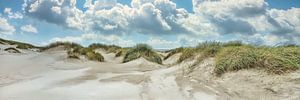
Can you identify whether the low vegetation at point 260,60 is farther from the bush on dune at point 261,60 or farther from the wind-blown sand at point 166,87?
the wind-blown sand at point 166,87

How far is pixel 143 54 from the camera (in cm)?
1608

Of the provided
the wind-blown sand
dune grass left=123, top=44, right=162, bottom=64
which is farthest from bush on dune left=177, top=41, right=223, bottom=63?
dune grass left=123, top=44, right=162, bottom=64

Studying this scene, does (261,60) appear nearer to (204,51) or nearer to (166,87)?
(166,87)

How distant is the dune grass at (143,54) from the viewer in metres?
15.8

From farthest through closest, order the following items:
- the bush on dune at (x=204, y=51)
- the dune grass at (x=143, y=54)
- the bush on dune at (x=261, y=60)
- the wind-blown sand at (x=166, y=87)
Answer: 1. the dune grass at (x=143, y=54)
2. the bush on dune at (x=204, y=51)
3. the bush on dune at (x=261, y=60)
4. the wind-blown sand at (x=166, y=87)

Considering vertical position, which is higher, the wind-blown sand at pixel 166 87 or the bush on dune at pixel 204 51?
the bush on dune at pixel 204 51

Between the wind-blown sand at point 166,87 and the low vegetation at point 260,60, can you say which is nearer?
the wind-blown sand at point 166,87

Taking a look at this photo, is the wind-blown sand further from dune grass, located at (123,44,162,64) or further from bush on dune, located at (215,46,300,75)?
dune grass, located at (123,44,162,64)

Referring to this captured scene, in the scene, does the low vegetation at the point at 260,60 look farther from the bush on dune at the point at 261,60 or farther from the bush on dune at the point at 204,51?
the bush on dune at the point at 204,51

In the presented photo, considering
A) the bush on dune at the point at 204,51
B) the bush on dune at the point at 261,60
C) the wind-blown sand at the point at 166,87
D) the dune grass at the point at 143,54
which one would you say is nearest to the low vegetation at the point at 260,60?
the bush on dune at the point at 261,60

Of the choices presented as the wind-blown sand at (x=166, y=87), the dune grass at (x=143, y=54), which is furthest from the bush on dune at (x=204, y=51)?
the dune grass at (x=143, y=54)

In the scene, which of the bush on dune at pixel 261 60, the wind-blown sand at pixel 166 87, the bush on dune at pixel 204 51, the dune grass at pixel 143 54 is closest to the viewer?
the wind-blown sand at pixel 166 87

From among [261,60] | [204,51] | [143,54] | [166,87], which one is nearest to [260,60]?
[261,60]

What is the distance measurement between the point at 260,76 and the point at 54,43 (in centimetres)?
2911
